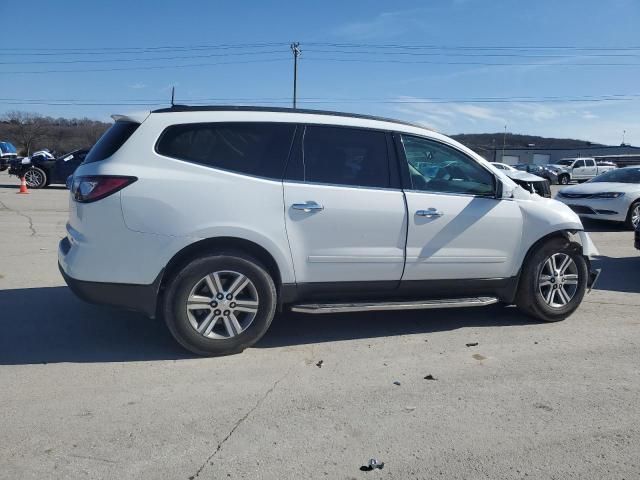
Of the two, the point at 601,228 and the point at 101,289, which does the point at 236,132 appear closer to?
the point at 101,289

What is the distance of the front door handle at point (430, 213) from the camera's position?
4.65m

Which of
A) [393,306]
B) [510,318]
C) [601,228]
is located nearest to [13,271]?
[393,306]

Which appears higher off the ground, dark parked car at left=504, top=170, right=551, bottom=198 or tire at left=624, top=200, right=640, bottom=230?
dark parked car at left=504, top=170, right=551, bottom=198

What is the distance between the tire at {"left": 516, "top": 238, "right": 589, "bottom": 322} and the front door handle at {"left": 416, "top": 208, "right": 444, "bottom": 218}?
1106mm

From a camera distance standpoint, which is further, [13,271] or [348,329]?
[13,271]

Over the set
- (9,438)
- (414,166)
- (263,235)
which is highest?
(414,166)

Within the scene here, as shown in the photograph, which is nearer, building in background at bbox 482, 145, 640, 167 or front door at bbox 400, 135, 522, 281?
front door at bbox 400, 135, 522, 281

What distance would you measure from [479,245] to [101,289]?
10.2 ft

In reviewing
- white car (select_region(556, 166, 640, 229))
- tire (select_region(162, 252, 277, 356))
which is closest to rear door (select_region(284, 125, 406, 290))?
tire (select_region(162, 252, 277, 356))

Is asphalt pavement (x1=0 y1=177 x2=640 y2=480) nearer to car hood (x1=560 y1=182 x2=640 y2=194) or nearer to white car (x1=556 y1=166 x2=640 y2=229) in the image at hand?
white car (x1=556 y1=166 x2=640 y2=229)

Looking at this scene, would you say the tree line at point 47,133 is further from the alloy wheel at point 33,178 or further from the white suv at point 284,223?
the white suv at point 284,223

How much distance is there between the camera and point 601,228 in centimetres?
1301

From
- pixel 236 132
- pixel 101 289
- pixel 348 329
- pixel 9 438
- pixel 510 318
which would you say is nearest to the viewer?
pixel 9 438

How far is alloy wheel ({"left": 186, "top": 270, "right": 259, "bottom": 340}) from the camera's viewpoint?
417cm
